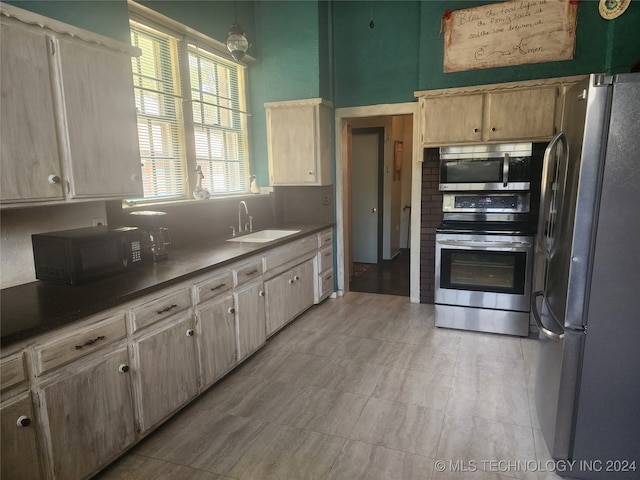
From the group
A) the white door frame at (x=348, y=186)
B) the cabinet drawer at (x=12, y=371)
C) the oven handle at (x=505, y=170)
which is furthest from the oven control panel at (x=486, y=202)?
the cabinet drawer at (x=12, y=371)

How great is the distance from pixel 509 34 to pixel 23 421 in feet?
14.8

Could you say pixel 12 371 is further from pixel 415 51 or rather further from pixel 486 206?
pixel 415 51

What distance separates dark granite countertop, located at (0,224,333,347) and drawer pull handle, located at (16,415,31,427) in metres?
0.31

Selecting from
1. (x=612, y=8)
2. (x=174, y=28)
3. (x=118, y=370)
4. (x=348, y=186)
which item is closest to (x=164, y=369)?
(x=118, y=370)

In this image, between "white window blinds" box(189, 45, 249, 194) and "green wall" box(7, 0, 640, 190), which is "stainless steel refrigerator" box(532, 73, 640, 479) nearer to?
"green wall" box(7, 0, 640, 190)

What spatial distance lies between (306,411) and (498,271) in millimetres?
2188

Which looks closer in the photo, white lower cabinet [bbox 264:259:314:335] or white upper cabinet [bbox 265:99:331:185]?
white lower cabinet [bbox 264:259:314:335]

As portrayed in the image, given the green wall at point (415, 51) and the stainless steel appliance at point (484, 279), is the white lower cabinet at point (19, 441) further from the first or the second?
the green wall at point (415, 51)

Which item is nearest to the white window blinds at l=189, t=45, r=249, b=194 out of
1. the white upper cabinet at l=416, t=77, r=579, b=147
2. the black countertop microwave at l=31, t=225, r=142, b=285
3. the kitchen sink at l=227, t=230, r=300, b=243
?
the kitchen sink at l=227, t=230, r=300, b=243

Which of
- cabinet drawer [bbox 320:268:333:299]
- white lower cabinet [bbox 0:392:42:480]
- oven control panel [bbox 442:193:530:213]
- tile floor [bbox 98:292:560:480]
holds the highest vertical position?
oven control panel [bbox 442:193:530:213]

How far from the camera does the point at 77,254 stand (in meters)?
2.08

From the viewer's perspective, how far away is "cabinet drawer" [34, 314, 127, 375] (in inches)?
64.5

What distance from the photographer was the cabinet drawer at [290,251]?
339cm

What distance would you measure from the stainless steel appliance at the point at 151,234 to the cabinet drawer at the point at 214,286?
0.39 meters
